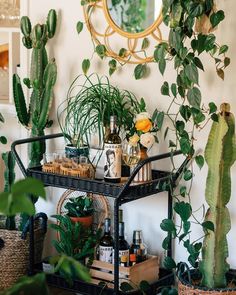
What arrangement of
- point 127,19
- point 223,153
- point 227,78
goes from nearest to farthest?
1. point 223,153
2. point 227,78
3. point 127,19

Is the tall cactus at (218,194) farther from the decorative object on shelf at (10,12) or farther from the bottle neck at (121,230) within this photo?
the decorative object on shelf at (10,12)

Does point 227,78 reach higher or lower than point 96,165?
higher

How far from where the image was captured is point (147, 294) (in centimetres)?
301

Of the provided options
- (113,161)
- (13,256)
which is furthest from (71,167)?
(13,256)

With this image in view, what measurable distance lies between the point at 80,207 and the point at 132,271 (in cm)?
51

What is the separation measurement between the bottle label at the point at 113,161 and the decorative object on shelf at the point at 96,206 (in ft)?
1.66

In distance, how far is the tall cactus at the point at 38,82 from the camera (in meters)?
3.42

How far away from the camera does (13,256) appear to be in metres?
3.39

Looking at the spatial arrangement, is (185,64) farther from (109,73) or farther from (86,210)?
(86,210)

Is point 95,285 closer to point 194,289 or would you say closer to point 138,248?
point 138,248

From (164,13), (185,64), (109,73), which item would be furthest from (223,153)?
(109,73)

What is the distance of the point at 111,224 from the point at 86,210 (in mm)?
151

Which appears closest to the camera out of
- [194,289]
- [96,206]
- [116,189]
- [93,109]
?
[194,289]

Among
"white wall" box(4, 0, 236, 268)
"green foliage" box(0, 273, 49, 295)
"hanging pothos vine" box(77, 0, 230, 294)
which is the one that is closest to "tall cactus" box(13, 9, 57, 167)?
"white wall" box(4, 0, 236, 268)
